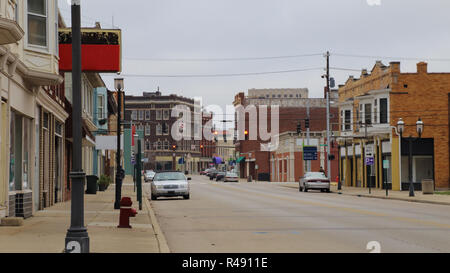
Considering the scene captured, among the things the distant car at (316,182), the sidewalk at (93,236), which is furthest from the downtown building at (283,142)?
the sidewalk at (93,236)

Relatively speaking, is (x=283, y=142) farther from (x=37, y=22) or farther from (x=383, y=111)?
(x=37, y=22)

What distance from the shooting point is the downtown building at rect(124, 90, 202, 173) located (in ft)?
531

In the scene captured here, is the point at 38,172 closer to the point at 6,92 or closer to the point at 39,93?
the point at 39,93

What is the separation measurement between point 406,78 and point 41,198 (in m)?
34.4

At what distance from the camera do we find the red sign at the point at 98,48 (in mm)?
29625

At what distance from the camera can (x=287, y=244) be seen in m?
14.9

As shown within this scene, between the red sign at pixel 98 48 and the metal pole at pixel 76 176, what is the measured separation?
1802 centimetres

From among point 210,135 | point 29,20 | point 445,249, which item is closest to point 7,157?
point 29,20

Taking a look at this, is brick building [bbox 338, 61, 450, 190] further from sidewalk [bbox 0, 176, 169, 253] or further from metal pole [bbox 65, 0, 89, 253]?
metal pole [bbox 65, 0, 89, 253]

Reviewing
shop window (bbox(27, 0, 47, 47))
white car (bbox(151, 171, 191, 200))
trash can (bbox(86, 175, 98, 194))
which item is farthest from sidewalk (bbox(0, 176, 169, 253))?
trash can (bbox(86, 175, 98, 194))

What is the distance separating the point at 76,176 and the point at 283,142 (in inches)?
3255

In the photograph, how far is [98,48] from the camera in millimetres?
30156

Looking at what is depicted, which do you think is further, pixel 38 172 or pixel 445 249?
pixel 38 172

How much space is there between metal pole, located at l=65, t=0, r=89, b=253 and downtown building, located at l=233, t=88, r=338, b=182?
2911 inches
